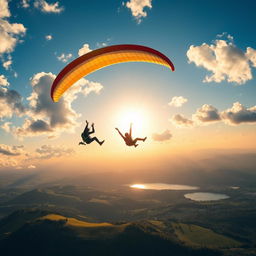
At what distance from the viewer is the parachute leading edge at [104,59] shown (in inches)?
825

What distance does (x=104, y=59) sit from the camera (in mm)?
22219

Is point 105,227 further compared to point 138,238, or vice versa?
point 105,227

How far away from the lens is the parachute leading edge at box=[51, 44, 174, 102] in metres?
21.0

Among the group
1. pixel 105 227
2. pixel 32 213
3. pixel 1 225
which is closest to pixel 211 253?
pixel 105 227

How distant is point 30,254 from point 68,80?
108 meters

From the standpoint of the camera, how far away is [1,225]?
18262 centimetres

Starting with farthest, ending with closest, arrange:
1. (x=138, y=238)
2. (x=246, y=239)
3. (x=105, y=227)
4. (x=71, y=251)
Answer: (x=246, y=239), (x=105, y=227), (x=138, y=238), (x=71, y=251)

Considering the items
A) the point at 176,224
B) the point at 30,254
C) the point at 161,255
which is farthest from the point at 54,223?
the point at 176,224

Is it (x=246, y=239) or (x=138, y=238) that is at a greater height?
(x=138, y=238)

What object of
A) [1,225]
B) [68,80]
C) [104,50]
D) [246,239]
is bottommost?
[246,239]

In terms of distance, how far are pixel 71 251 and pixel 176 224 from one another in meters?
116

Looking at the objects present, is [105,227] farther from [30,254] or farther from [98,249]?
[30,254]

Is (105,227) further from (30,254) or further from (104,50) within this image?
(104,50)

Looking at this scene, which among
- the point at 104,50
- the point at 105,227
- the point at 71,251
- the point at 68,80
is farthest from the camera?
the point at 105,227
